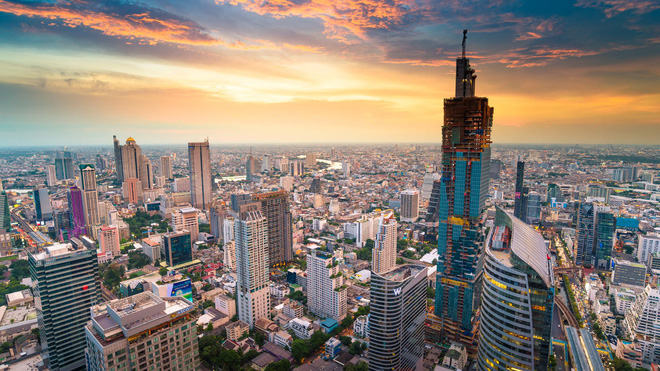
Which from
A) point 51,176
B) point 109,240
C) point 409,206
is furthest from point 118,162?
point 409,206

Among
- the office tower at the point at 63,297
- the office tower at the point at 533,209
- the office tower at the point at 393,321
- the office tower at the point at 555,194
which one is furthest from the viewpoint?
the office tower at the point at 555,194

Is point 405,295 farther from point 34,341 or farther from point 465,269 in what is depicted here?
point 34,341

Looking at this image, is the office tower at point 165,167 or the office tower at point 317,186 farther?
the office tower at point 165,167

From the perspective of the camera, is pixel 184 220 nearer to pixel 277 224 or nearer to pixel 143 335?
pixel 277 224

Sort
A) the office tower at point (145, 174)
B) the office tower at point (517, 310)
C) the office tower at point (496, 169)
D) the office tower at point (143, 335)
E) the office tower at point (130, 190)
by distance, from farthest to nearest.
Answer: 1. the office tower at point (145, 174)
2. the office tower at point (130, 190)
3. the office tower at point (496, 169)
4. the office tower at point (517, 310)
5. the office tower at point (143, 335)

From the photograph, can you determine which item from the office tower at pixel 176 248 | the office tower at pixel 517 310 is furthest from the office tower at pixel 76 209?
the office tower at pixel 517 310

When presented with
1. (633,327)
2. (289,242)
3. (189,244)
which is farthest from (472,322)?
(189,244)

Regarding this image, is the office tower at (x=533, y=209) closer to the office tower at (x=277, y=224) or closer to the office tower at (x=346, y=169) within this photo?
the office tower at (x=277, y=224)
